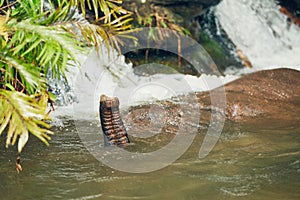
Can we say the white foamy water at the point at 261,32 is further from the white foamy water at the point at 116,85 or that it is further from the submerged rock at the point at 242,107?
the submerged rock at the point at 242,107

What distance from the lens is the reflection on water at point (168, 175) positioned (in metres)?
3.64

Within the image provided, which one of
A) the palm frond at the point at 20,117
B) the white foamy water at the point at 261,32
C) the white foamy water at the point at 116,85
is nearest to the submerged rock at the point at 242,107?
the white foamy water at the point at 116,85

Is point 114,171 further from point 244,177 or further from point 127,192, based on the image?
point 244,177

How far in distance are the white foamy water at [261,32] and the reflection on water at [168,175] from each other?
13.9 ft

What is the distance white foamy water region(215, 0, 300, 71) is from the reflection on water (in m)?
4.25

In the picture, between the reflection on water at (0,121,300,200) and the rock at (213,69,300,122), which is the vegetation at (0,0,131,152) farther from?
the rock at (213,69,300,122)

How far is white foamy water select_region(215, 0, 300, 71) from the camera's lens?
29.1ft

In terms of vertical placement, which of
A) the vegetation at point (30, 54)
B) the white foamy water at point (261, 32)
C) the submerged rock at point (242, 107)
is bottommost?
the submerged rock at point (242, 107)

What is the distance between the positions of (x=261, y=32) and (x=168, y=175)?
19.4 ft

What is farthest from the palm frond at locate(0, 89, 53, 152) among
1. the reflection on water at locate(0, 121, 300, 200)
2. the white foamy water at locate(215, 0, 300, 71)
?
the white foamy water at locate(215, 0, 300, 71)

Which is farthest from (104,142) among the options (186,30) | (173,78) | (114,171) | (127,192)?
(186,30)

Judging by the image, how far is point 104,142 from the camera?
4.55m

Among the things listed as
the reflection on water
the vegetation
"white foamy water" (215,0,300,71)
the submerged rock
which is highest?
"white foamy water" (215,0,300,71)

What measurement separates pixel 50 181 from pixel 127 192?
0.60 meters
